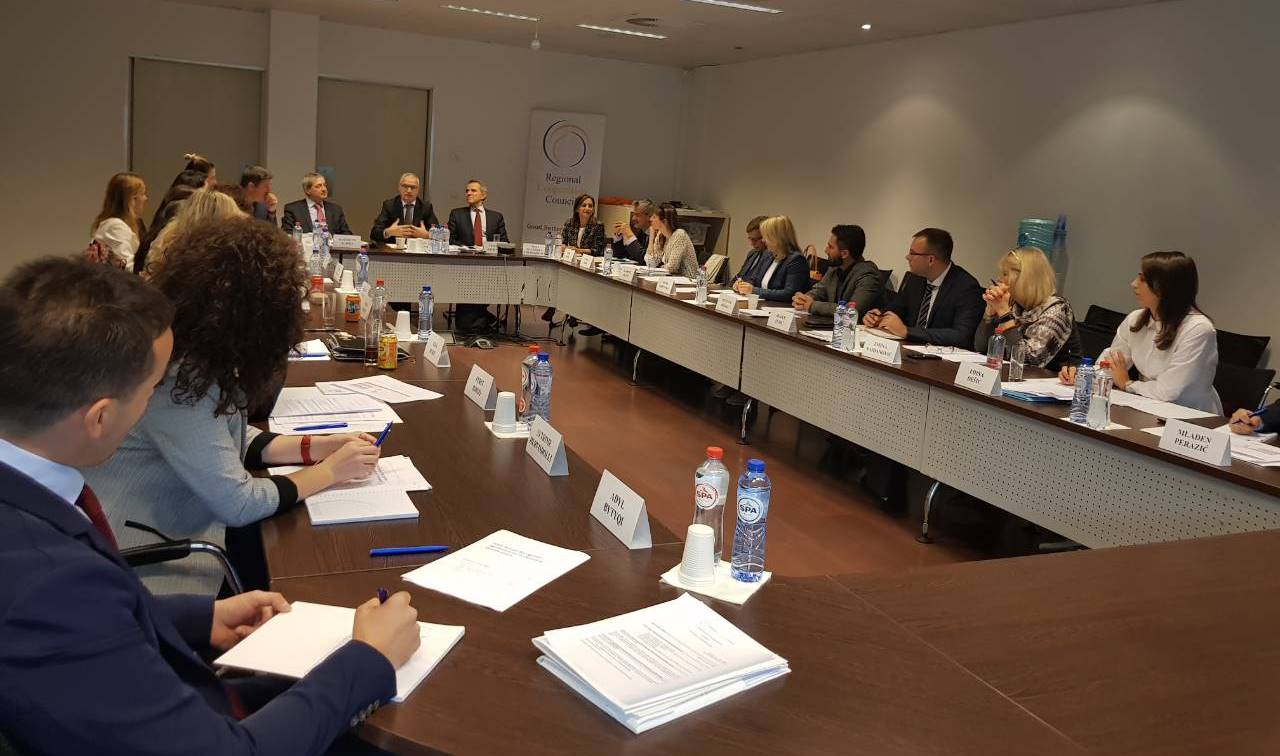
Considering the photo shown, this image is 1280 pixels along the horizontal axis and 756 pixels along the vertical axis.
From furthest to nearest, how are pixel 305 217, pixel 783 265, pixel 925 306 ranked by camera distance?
pixel 305 217
pixel 783 265
pixel 925 306

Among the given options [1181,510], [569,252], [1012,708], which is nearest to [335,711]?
[1012,708]

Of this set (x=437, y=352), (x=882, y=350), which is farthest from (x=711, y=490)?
(x=882, y=350)

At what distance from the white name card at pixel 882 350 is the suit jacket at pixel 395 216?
16.7 feet

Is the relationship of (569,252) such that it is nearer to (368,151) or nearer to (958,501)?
(368,151)

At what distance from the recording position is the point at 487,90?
33.8 ft

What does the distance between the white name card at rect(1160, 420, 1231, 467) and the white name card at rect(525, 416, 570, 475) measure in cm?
191

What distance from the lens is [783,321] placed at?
5.09 meters

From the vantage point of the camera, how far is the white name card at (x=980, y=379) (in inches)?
146

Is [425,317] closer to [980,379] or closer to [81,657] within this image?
[980,379]

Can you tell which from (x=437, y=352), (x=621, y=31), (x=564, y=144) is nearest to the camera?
(x=437, y=352)

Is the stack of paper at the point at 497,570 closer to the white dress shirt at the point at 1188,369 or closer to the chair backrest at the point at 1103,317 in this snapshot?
the white dress shirt at the point at 1188,369

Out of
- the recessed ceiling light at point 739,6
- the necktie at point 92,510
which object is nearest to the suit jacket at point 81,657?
the necktie at point 92,510

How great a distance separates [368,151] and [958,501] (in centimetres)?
752

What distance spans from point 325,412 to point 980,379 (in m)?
2.38
